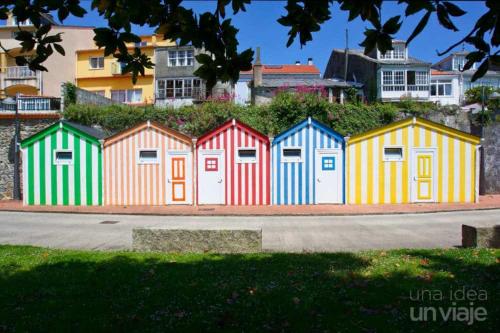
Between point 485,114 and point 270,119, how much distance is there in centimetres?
1260

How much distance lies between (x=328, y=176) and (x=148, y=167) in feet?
27.2

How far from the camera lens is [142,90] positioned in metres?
45.7

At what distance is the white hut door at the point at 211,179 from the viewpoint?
776 inches

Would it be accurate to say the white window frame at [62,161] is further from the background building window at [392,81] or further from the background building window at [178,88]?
the background building window at [392,81]

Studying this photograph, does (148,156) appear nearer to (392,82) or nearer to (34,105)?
(34,105)

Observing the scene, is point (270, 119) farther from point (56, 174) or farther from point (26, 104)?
point (26, 104)

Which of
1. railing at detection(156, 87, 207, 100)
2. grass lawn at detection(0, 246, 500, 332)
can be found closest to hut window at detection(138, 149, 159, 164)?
grass lawn at detection(0, 246, 500, 332)

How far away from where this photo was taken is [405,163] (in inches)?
765

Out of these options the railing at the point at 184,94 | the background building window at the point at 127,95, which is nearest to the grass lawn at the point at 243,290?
the railing at the point at 184,94

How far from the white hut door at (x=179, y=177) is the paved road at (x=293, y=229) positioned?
319cm

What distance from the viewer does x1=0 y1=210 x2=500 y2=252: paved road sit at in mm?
9953

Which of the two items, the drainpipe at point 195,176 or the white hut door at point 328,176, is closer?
the white hut door at point 328,176

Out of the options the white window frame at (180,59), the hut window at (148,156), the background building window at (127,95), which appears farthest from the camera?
the background building window at (127,95)

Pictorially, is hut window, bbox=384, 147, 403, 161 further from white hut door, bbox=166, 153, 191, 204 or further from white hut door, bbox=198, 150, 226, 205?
white hut door, bbox=166, 153, 191, 204
